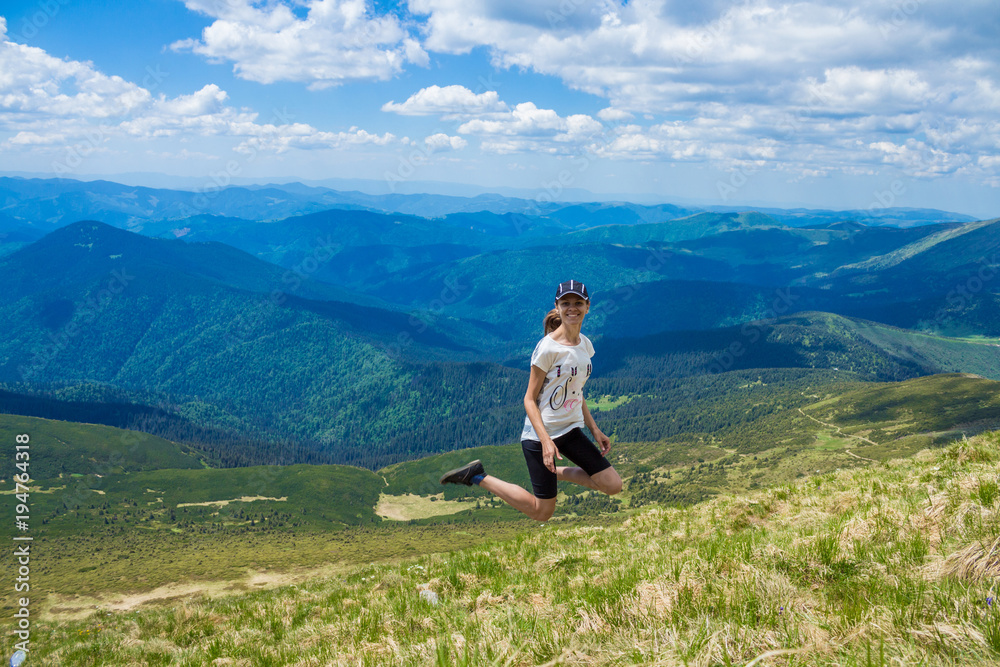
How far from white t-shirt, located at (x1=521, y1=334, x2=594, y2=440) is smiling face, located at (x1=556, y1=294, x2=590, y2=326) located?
0.49 m

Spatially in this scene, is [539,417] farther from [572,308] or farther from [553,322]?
[572,308]

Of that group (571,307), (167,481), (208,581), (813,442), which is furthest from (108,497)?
(813,442)

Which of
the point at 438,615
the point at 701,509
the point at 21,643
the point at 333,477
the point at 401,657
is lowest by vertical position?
the point at 333,477

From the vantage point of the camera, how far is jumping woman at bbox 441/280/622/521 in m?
10.3

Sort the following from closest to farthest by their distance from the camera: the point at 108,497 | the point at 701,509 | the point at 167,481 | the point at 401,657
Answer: the point at 401,657
the point at 701,509
the point at 108,497
the point at 167,481

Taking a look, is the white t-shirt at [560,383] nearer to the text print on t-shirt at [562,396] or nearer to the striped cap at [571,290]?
the text print on t-shirt at [562,396]

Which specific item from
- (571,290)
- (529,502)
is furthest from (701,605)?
(571,290)

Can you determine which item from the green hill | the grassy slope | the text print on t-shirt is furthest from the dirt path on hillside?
the green hill

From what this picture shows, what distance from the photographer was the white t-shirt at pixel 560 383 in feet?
34.0

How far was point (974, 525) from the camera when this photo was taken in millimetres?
6359

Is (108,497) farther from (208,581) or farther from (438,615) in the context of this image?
(438,615)

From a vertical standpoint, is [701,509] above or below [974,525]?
below

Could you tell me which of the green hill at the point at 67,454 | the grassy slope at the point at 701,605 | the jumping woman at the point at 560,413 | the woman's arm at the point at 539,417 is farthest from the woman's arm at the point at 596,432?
the green hill at the point at 67,454

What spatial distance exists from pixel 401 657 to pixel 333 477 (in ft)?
664
